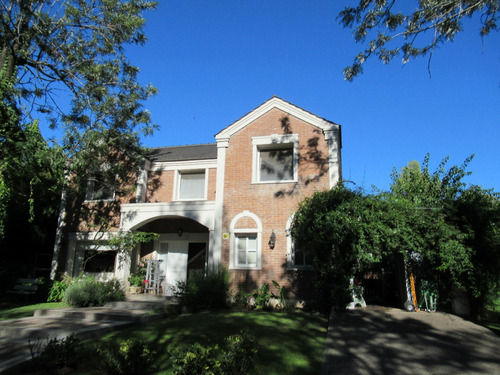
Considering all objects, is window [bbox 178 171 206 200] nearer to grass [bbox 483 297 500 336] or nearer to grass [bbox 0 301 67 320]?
grass [bbox 0 301 67 320]

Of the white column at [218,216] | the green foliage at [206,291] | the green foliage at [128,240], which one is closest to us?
the green foliage at [206,291]

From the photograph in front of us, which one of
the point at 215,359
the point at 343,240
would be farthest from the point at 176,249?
the point at 215,359

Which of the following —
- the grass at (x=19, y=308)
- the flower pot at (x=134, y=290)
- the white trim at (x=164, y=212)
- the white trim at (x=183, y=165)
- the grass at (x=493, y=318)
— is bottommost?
the grass at (x=19, y=308)

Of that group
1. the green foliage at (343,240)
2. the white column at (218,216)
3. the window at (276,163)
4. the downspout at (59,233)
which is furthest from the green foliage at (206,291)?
the downspout at (59,233)

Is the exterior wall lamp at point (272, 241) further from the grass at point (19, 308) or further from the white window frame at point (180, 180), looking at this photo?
the grass at point (19, 308)

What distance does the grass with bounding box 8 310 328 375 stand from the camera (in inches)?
234

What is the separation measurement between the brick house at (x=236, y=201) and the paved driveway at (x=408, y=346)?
3.82 metres

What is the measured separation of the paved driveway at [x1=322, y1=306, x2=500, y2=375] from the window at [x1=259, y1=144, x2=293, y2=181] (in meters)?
5.93

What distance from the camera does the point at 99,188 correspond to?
54.1 feet

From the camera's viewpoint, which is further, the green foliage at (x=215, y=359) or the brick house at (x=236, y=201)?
the brick house at (x=236, y=201)

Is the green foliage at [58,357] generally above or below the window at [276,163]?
below

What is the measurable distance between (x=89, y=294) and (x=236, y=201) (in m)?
6.06

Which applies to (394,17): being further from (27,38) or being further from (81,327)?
(27,38)

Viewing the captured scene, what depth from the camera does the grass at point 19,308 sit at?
11091mm
